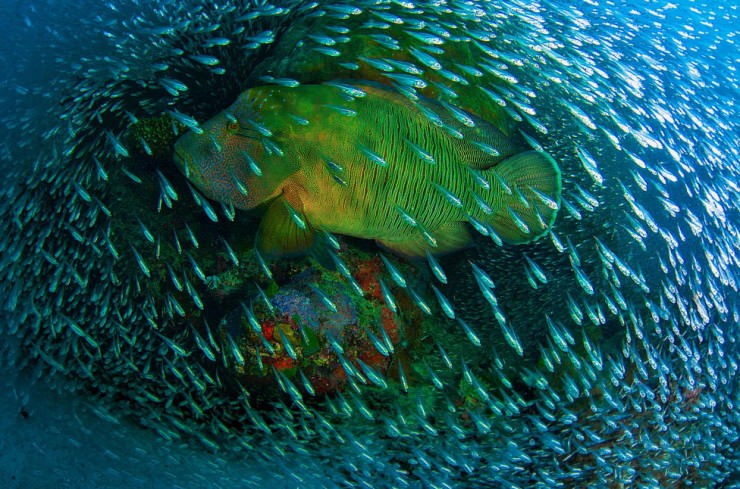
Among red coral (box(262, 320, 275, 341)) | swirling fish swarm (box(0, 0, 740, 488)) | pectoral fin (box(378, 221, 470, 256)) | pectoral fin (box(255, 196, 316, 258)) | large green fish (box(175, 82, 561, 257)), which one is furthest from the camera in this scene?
pectoral fin (box(378, 221, 470, 256))

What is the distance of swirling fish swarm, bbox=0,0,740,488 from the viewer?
149 inches

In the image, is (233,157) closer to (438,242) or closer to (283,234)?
(283,234)

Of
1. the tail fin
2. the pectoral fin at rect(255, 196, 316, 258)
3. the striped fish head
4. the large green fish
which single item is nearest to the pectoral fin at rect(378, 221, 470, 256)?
the large green fish

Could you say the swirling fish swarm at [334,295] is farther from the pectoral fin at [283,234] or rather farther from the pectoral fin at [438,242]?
the pectoral fin at [283,234]

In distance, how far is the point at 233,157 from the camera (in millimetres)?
3389

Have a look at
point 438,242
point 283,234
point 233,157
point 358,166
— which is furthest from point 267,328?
point 438,242

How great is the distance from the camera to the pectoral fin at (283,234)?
321cm

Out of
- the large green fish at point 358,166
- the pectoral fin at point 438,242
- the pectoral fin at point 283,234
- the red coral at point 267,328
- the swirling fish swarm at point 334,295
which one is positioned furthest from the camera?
the pectoral fin at point 438,242

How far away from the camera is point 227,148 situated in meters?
3.37

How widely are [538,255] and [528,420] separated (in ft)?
6.25

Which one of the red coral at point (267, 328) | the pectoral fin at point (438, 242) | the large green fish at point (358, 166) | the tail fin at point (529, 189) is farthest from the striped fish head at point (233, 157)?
the tail fin at point (529, 189)

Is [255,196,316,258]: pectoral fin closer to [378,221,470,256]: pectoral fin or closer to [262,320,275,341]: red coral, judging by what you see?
[262,320,275,341]: red coral

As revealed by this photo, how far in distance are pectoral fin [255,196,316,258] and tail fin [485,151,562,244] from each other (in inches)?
68.8

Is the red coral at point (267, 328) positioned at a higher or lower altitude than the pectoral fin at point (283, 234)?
lower
